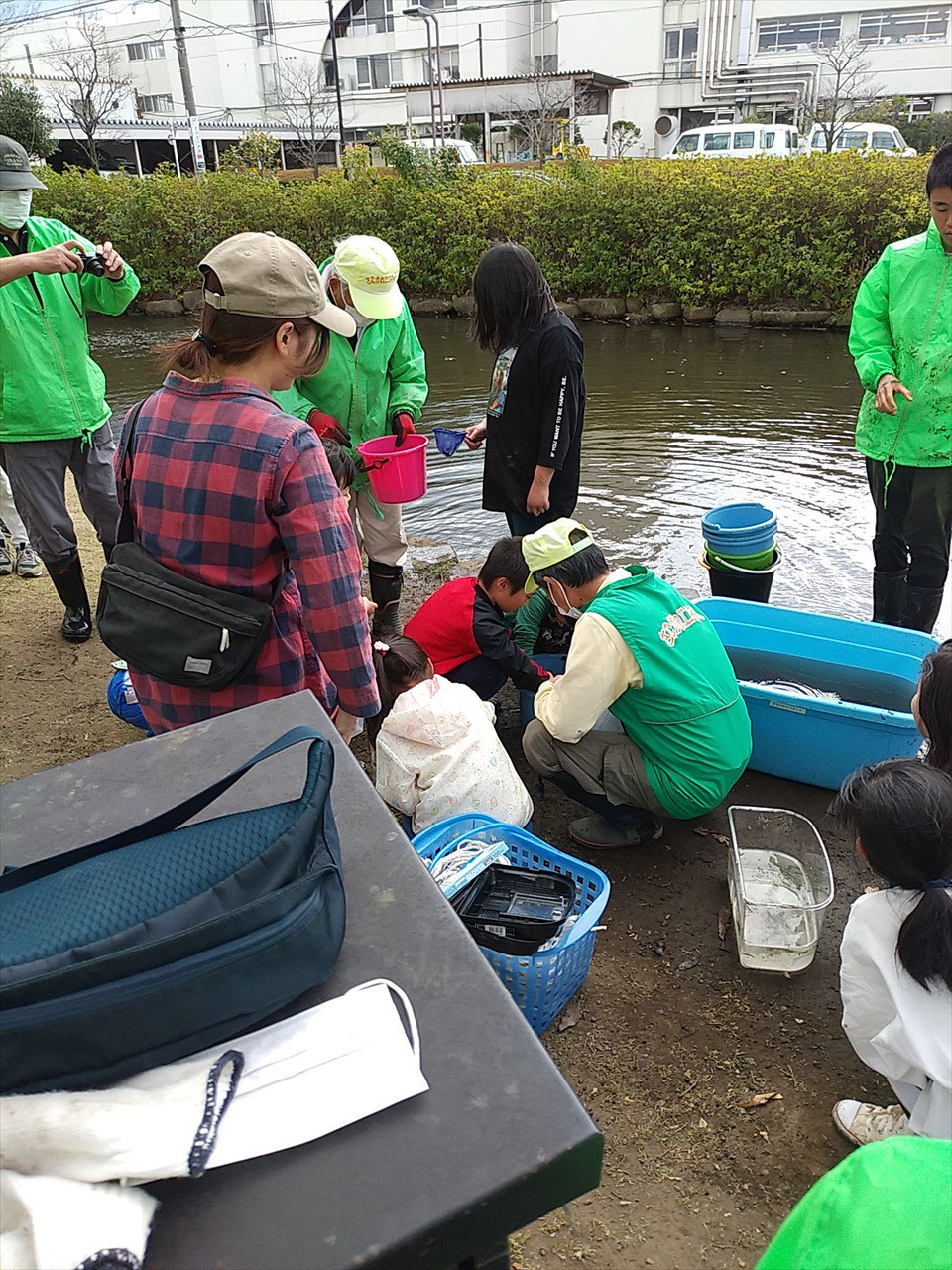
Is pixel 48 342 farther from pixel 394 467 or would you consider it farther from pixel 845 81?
pixel 845 81

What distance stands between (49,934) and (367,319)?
3.01 metres

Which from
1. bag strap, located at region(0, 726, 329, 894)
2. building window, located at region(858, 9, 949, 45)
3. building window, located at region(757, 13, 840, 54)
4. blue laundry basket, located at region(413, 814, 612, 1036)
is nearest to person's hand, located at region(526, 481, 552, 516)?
blue laundry basket, located at region(413, 814, 612, 1036)

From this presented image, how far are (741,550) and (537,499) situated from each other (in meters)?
0.92

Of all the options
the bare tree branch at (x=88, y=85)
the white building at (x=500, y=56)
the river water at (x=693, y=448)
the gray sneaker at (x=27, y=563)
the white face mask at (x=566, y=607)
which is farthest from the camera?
the white building at (x=500, y=56)

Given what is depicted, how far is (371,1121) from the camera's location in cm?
85

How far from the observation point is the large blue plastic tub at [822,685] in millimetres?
2771

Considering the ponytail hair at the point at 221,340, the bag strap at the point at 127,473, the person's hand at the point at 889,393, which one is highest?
the ponytail hair at the point at 221,340

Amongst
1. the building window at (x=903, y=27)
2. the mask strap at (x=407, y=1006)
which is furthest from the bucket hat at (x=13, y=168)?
the building window at (x=903, y=27)

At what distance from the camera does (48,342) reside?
3.52m

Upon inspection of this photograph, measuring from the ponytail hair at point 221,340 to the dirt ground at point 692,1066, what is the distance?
5.97 feet

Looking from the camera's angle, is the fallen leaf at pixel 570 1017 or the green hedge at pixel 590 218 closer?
the fallen leaf at pixel 570 1017

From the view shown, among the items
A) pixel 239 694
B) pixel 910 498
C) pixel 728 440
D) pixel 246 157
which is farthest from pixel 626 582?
pixel 246 157

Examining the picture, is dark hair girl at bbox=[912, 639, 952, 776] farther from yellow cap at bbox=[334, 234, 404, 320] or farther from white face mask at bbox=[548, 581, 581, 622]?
yellow cap at bbox=[334, 234, 404, 320]

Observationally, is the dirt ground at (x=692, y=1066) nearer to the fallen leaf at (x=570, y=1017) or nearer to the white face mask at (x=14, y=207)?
the fallen leaf at (x=570, y=1017)
